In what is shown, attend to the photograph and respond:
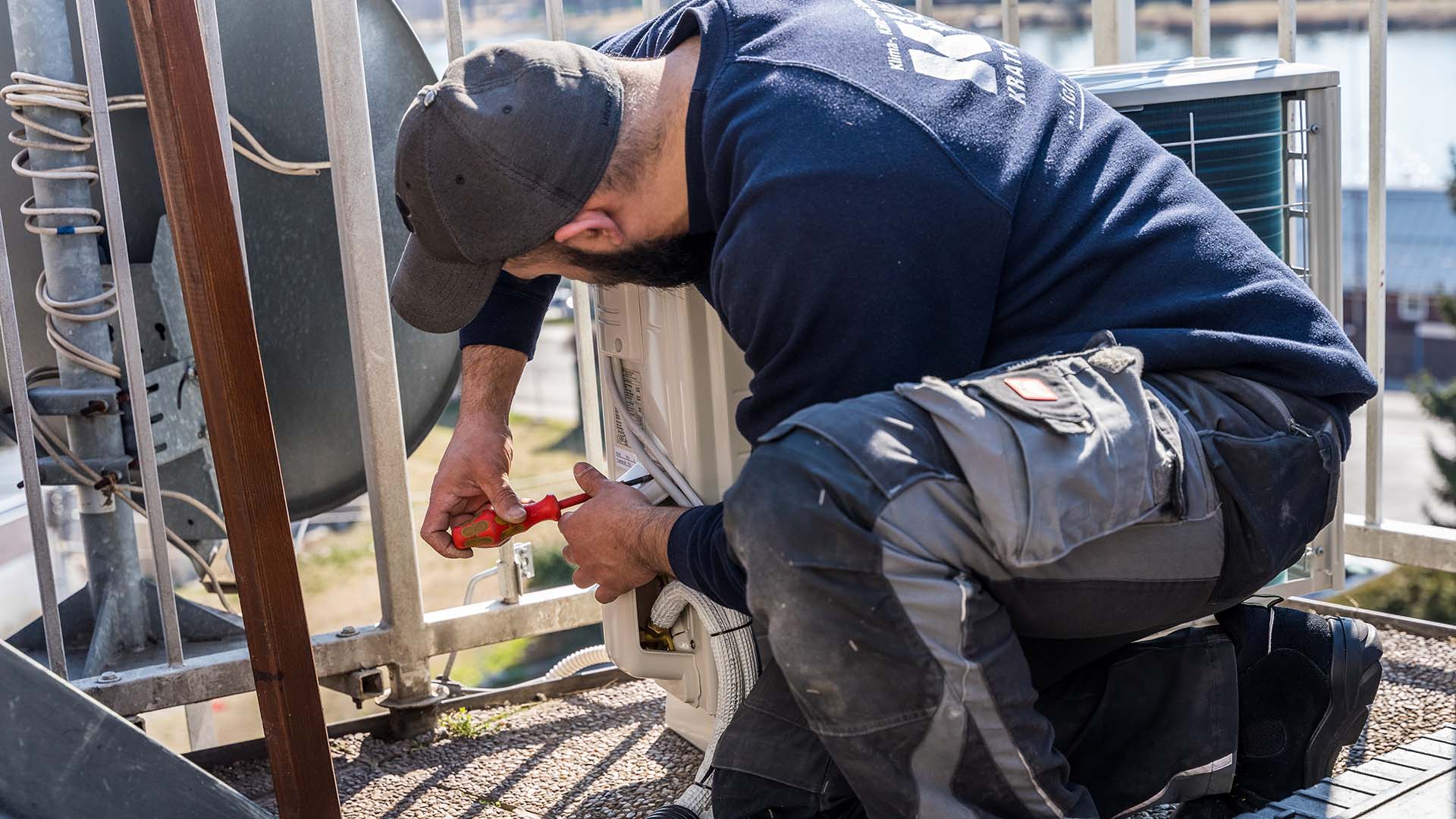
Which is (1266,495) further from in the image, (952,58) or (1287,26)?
(1287,26)

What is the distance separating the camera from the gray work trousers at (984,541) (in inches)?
49.4

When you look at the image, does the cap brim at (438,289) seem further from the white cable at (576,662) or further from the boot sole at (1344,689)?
the boot sole at (1344,689)

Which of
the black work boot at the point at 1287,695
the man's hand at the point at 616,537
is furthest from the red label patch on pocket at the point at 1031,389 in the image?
the black work boot at the point at 1287,695

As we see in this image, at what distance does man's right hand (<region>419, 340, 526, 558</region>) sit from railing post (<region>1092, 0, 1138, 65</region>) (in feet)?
4.45

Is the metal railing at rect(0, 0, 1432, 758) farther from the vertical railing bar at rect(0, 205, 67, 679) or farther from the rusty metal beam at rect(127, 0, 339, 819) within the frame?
the rusty metal beam at rect(127, 0, 339, 819)

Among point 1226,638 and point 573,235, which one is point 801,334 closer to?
point 573,235

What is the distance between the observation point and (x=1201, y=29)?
2.48 meters

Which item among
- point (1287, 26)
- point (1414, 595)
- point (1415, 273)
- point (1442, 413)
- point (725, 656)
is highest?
point (1287, 26)

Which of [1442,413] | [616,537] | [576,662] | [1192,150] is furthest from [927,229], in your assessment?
[1442,413]

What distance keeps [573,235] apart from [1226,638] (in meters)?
0.96

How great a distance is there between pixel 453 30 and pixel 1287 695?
5.34 feet

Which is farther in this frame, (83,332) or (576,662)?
(576,662)

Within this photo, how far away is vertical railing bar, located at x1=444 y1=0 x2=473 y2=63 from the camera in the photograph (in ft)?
6.94

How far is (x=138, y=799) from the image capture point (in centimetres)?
148
